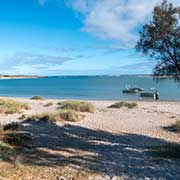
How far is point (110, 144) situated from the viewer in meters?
12.7

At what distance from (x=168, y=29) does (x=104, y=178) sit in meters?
6.35

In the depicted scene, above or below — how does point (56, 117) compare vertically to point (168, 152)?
above

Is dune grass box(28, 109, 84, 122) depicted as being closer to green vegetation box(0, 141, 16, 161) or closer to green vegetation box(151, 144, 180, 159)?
green vegetation box(151, 144, 180, 159)

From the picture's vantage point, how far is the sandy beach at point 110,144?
8.91 meters

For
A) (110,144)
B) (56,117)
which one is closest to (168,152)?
(110,144)

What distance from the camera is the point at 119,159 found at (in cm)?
1012

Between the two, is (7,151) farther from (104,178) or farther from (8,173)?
(104,178)

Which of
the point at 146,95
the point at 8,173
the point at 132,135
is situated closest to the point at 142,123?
the point at 132,135

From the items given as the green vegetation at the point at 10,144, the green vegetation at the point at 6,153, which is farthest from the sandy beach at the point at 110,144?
the green vegetation at the point at 6,153

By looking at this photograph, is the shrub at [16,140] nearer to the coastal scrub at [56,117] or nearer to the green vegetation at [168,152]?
the green vegetation at [168,152]

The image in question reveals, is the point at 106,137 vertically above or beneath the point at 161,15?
beneath

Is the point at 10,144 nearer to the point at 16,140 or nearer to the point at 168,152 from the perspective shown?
the point at 16,140

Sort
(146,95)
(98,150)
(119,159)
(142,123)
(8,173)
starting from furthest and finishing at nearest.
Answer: (146,95), (142,123), (98,150), (119,159), (8,173)

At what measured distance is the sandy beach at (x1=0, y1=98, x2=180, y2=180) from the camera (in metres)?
8.91
